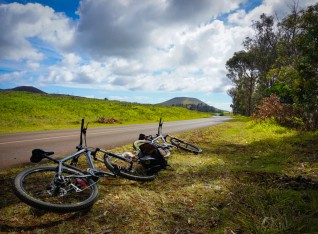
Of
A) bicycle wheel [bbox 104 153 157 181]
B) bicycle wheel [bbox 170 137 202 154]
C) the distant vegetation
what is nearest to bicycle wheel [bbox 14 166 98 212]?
bicycle wheel [bbox 104 153 157 181]

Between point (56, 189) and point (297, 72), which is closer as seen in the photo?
point (56, 189)

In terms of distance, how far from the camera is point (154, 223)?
3680 mm

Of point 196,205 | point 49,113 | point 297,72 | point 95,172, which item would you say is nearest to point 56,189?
point 95,172

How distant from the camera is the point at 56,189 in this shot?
150 inches

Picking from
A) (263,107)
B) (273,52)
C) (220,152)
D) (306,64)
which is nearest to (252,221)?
(220,152)

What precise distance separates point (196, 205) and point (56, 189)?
2.43 m

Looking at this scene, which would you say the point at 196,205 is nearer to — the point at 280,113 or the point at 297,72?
the point at 297,72


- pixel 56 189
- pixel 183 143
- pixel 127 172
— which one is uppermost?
pixel 183 143

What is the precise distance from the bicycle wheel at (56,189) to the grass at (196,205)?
23 cm

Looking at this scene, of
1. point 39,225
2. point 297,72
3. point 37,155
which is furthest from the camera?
point 297,72

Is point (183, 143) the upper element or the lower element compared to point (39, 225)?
upper

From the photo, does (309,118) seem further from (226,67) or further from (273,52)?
(226,67)

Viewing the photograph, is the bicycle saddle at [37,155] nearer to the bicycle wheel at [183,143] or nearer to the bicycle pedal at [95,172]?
the bicycle pedal at [95,172]

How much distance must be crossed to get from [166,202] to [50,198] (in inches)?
79.9
